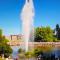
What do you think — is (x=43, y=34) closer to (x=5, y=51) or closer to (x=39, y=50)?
(x=39, y=50)

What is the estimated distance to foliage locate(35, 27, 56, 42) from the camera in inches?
1910

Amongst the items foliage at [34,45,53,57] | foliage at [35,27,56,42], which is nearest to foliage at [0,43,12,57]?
foliage at [34,45,53,57]

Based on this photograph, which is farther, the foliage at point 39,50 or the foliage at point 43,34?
the foliage at point 43,34

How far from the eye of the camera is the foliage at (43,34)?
48.5 meters

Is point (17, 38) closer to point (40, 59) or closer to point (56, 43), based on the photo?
point (56, 43)

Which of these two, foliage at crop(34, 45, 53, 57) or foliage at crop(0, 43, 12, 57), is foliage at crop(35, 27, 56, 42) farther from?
foliage at crop(0, 43, 12, 57)

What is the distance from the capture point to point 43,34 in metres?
48.9

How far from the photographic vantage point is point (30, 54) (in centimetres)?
1917

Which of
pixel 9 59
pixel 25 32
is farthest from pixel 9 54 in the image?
pixel 25 32

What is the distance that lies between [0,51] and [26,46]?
2.94 metres

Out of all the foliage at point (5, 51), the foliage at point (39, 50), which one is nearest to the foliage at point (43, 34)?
the foliage at point (39, 50)

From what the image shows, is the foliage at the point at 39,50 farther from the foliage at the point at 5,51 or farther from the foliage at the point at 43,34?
the foliage at the point at 43,34

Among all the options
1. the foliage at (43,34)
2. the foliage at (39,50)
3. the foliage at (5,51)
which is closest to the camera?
the foliage at (39,50)

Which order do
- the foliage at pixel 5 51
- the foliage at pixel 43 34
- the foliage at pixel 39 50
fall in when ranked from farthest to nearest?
1. the foliage at pixel 43 34
2. the foliage at pixel 5 51
3. the foliage at pixel 39 50
